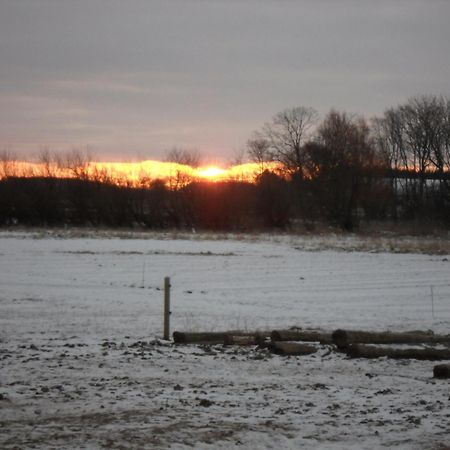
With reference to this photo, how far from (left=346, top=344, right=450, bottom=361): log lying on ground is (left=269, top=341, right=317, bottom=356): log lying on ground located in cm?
63

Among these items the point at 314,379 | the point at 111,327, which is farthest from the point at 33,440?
the point at 111,327

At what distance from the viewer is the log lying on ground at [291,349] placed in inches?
445

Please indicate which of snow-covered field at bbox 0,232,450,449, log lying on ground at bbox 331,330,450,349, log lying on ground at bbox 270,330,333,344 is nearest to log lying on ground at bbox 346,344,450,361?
snow-covered field at bbox 0,232,450,449

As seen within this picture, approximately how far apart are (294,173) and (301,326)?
64999 millimetres

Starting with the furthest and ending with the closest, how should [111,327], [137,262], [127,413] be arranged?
[137,262] < [111,327] < [127,413]

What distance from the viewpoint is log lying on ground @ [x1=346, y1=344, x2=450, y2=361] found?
11156 millimetres

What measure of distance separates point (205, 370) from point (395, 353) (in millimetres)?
3121

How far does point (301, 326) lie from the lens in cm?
1508

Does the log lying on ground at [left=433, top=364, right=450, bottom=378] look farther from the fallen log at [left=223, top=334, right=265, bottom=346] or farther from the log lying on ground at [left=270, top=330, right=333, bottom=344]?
the fallen log at [left=223, top=334, right=265, bottom=346]

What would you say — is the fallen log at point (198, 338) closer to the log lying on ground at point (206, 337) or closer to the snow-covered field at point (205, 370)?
the log lying on ground at point (206, 337)

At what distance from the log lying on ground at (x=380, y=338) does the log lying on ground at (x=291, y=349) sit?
47cm

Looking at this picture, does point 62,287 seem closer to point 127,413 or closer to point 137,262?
point 137,262

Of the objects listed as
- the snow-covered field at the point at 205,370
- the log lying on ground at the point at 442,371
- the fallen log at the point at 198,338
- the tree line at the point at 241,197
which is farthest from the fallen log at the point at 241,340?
the tree line at the point at 241,197

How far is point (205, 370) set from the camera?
1014 cm
